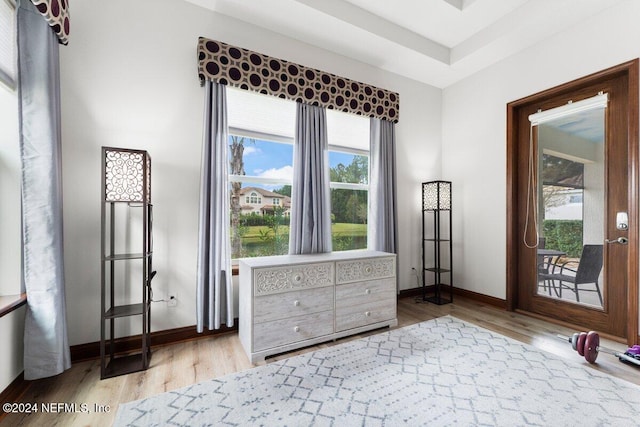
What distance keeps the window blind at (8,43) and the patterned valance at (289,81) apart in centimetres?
112

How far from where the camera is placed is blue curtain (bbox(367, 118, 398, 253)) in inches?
132

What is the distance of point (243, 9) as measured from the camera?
2.49 metres

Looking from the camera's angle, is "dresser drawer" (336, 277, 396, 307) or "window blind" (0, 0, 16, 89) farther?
"dresser drawer" (336, 277, 396, 307)

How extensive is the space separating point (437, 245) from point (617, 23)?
2669mm

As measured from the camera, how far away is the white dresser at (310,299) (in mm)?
2148

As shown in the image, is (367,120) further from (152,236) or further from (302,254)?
(152,236)

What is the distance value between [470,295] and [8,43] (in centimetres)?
492

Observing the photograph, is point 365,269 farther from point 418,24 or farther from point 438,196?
point 418,24

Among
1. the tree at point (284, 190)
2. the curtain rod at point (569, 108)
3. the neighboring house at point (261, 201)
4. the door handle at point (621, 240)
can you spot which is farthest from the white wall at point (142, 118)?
the door handle at point (621, 240)

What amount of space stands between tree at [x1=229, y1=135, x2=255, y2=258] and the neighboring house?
59 mm

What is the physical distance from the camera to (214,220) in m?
2.44

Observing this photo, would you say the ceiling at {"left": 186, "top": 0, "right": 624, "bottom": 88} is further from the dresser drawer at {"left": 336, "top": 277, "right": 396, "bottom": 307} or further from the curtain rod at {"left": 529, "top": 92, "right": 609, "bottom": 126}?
the dresser drawer at {"left": 336, "top": 277, "right": 396, "bottom": 307}

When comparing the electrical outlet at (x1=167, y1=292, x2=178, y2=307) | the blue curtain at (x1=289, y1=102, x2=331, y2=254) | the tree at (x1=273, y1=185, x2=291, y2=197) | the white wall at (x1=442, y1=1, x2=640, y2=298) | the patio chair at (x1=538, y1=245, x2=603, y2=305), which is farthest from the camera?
the tree at (x1=273, y1=185, x2=291, y2=197)

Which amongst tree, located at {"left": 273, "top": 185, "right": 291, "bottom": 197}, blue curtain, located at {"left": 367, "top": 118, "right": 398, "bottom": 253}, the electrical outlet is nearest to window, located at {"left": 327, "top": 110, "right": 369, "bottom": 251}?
blue curtain, located at {"left": 367, "top": 118, "right": 398, "bottom": 253}
